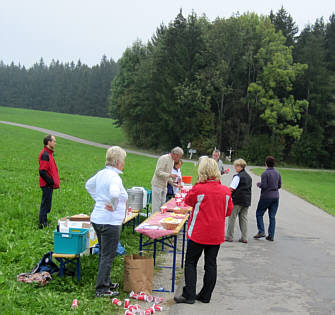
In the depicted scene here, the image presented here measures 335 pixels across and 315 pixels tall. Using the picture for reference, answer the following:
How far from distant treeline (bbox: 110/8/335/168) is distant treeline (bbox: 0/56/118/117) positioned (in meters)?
68.0

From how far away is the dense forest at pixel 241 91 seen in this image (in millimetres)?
42000

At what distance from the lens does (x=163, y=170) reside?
9273 mm

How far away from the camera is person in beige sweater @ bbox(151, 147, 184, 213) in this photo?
9.20m

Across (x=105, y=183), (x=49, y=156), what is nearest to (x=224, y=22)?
(x=49, y=156)

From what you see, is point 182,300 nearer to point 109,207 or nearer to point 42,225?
point 109,207

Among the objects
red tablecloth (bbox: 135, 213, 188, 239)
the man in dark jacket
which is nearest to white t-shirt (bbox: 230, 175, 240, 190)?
the man in dark jacket

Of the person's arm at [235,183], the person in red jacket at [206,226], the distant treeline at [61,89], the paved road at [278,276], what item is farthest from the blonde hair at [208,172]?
the distant treeline at [61,89]

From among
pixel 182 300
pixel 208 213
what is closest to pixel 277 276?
pixel 182 300

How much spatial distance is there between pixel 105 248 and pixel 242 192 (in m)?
4.64

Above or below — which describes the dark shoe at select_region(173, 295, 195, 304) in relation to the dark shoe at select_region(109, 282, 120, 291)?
below

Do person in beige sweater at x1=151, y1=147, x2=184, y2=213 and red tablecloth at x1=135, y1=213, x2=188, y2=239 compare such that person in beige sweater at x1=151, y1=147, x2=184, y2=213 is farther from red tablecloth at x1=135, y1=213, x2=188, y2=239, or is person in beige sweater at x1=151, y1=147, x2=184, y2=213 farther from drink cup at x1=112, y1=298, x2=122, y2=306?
drink cup at x1=112, y1=298, x2=122, y2=306

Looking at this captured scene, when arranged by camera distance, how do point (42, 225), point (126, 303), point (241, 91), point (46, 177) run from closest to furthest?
1. point (126, 303)
2. point (46, 177)
3. point (42, 225)
4. point (241, 91)

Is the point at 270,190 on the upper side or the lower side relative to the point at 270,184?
lower

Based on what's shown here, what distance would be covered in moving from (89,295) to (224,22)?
4184cm
